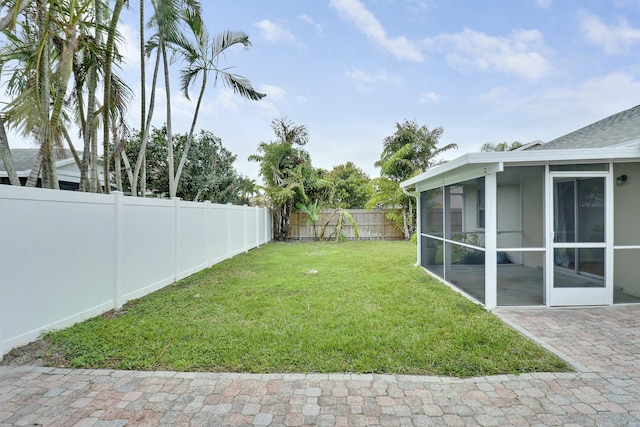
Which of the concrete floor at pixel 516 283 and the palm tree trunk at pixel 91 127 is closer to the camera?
the concrete floor at pixel 516 283

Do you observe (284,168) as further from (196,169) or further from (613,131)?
(613,131)

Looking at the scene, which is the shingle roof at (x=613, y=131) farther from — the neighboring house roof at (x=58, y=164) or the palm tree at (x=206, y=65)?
the neighboring house roof at (x=58, y=164)

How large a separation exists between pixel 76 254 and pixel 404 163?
1375 cm

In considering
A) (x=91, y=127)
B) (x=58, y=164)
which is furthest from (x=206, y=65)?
(x=58, y=164)

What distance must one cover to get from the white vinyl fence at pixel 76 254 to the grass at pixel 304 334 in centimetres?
28

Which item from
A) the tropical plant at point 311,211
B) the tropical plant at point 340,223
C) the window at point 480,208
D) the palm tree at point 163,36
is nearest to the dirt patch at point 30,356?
the palm tree at point 163,36

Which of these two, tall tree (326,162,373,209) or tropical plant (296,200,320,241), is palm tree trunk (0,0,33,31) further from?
tall tree (326,162,373,209)

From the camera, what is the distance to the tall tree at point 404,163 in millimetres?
14762

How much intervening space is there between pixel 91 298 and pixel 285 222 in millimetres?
11579

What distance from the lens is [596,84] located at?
10.5 metres

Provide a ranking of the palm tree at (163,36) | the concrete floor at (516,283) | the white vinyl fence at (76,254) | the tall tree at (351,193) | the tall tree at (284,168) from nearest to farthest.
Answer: the white vinyl fence at (76,254)
the concrete floor at (516,283)
the palm tree at (163,36)
the tall tree at (284,168)
the tall tree at (351,193)

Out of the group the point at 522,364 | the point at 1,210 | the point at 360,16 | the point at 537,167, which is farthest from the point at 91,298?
the point at 360,16

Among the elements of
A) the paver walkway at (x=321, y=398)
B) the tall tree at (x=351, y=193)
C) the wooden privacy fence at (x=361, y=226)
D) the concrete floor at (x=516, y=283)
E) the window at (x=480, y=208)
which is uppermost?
the tall tree at (x=351, y=193)

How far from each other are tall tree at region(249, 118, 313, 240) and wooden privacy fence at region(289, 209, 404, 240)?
529 millimetres
